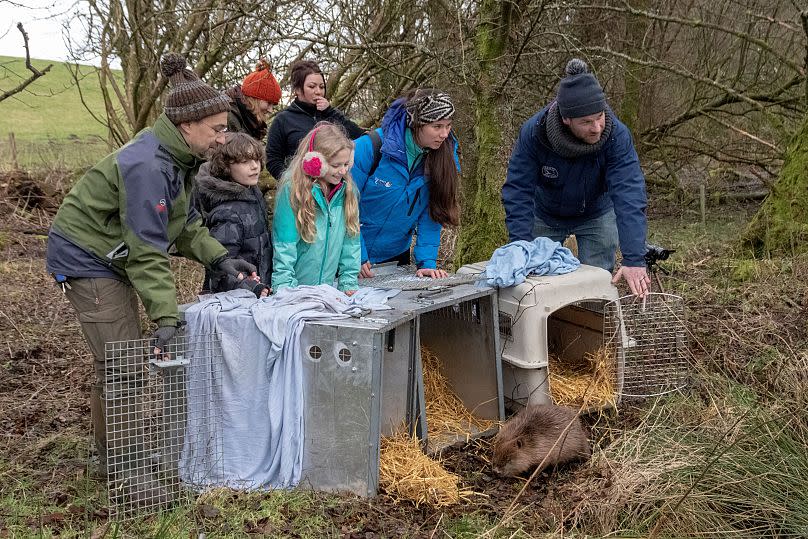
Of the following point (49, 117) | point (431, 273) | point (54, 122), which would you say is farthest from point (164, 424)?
point (49, 117)

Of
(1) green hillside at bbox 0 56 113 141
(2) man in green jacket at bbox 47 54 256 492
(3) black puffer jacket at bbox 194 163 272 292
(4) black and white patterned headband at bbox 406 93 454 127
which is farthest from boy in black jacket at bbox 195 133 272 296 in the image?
(1) green hillside at bbox 0 56 113 141

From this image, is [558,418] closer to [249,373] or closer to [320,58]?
[249,373]

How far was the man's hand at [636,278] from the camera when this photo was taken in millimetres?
4395

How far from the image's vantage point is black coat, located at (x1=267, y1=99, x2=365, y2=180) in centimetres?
561

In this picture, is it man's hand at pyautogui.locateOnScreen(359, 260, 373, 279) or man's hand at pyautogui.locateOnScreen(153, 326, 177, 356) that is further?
man's hand at pyautogui.locateOnScreen(359, 260, 373, 279)

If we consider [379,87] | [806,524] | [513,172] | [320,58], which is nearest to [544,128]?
[513,172]

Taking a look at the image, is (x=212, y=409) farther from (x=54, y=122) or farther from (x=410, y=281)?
(x=54, y=122)

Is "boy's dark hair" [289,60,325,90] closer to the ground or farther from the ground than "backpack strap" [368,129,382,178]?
farther from the ground

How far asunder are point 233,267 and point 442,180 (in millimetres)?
1547

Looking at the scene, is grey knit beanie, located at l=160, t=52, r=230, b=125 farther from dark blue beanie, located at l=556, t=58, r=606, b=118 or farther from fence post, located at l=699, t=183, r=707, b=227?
fence post, located at l=699, t=183, r=707, b=227

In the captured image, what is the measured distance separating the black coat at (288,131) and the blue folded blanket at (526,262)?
6.11ft

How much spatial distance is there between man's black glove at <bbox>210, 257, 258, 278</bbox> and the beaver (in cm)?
162

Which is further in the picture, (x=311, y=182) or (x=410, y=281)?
(x=410, y=281)

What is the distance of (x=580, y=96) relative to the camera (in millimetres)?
4293
